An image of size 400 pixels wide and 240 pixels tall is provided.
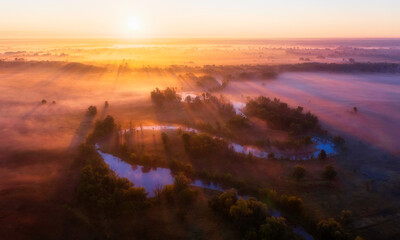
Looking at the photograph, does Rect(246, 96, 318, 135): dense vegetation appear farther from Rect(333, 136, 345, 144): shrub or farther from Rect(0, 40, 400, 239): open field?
Rect(333, 136, 345, 144): shrub

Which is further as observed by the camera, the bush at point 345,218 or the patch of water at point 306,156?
the patch of water at point 306,156

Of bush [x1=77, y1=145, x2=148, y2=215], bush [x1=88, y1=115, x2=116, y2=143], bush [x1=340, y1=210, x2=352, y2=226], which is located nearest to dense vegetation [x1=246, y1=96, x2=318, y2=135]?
bush [x1=340, y1=210, x2=352, y2=226]

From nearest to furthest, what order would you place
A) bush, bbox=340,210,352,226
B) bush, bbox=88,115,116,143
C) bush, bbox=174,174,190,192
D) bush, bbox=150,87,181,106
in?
1. bush, bbox=340,210,352,226
2. bush, bbox=174,174,190,192
3. bush, bbox=88,115,116,143
4. bush, bbox=150,87,181,106

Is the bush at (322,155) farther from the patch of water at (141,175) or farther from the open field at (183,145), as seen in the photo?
the patch of water at (141,175)

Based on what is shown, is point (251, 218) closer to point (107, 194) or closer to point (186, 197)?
point (186, 197)

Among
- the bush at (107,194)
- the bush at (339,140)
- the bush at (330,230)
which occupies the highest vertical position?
the bush at (339,140)

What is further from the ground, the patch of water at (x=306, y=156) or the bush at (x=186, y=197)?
the patch of water at (x=306, y=156)

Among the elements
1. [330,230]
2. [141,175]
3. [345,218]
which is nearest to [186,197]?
[141,175]

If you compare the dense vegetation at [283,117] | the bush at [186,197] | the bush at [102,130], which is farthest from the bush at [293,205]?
the bush at [102,130]

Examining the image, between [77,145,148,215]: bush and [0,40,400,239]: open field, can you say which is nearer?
[0,40,400,239]: open field

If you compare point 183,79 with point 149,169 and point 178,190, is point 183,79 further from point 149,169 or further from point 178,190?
point 178,190


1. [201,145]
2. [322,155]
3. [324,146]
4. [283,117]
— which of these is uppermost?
[283,117]
